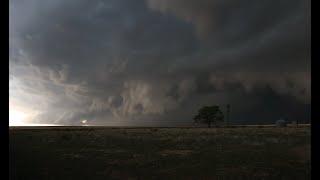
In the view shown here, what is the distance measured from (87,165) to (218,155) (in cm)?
1258

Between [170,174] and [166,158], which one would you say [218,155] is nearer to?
[166,158]

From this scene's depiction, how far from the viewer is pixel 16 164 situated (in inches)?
1045

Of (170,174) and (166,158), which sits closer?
(170,174)

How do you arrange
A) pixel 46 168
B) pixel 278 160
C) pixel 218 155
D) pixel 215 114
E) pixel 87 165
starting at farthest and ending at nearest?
pixel 215 114 < pixel 218 155 < pixel 278 160 < pixel 87 165 < pixel 46 168

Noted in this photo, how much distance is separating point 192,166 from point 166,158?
4.74m

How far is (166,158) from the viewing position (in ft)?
98.6
